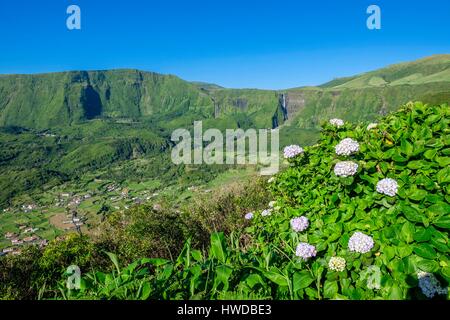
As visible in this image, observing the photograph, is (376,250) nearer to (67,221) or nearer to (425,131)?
(425,131)

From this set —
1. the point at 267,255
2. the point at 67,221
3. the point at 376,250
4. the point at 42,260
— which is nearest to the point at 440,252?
the point at 376,250

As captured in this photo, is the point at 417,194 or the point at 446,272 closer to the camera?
the point at 446,272

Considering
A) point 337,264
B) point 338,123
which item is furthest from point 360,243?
point 338,123

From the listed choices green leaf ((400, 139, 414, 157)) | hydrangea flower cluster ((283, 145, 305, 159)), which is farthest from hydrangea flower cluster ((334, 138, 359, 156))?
hydrangea flower cluster ((283, 145, 305, 159))

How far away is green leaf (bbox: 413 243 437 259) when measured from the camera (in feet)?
8.59

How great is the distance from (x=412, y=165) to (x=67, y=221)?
134 m

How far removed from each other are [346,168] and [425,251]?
1112 mm

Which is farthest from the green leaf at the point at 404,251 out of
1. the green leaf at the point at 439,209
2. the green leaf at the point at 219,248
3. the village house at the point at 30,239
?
the village house at the point at 30,239

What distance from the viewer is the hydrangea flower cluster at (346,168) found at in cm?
347

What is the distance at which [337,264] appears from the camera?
3002 millimetres

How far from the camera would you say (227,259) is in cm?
329

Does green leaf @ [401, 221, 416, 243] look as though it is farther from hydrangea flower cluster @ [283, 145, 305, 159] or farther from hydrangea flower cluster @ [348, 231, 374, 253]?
hydrangea flower cluster @ [283, 145, 305, 159]

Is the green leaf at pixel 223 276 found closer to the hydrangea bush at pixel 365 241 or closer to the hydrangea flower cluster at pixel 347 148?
the hydrangea bush at pixel 365 241

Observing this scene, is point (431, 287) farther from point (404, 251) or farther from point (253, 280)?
point (253, 280)
